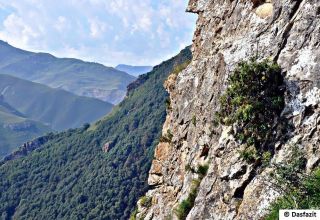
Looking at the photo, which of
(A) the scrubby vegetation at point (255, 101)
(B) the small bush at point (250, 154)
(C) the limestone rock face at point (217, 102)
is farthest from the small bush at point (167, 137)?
Result: (B) the small bush at point (250, 154)

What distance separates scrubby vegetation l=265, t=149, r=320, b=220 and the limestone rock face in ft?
2.12

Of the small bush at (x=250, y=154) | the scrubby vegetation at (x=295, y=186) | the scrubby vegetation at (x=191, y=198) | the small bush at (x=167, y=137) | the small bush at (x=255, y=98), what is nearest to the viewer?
the scrubby vegetation at (x=295, y=186)

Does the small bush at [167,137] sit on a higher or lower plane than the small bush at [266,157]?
higher

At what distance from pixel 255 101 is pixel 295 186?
5.71 metres

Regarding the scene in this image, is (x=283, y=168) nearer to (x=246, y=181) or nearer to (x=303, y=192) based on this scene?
(x=303, y=192)

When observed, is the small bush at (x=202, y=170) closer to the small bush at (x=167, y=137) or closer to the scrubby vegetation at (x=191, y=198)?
the scrubby vegetation at (x=191, y=198)

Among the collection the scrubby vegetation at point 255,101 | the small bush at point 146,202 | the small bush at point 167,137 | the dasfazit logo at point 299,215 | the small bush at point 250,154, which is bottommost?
the dasfazit logo at point 299,215

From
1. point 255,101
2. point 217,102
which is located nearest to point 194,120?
point 217,102

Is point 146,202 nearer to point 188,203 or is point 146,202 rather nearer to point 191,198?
point 188,203

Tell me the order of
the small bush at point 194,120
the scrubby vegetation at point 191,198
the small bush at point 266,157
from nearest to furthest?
the small bush at point 266,157, the scrubby vegetation at point 191,198, the small bush at point 194,120

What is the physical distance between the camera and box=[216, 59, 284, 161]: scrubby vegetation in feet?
80.4

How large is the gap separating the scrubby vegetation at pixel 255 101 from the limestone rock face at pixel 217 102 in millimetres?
553

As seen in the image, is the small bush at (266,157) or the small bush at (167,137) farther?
the small bush at (167,137)

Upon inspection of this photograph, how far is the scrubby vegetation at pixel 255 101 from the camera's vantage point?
24516 mm
